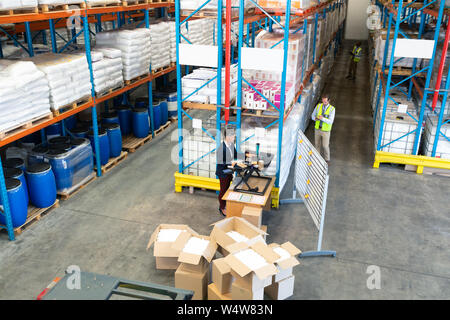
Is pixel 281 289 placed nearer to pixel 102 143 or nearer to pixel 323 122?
pixel 323 122

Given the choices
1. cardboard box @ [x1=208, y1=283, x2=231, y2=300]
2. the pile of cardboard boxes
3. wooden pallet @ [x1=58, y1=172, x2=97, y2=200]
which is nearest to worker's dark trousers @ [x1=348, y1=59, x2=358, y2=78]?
wooden pallet @ [x1=58, y1=172, x2=97, y2=200]

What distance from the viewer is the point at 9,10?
251 inches

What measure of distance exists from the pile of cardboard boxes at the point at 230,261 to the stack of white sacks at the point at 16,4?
4109 millimetres

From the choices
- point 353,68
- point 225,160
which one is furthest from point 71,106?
point 353,68

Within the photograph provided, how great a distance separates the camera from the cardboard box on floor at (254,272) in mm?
4765

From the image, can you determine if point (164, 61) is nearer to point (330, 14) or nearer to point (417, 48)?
point (417, 48)

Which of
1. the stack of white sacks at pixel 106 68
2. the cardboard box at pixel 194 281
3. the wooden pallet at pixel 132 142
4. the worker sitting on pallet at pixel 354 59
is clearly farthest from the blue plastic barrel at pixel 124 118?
the worker sitting on pallet at pixel 354 59

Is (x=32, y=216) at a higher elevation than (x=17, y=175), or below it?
below

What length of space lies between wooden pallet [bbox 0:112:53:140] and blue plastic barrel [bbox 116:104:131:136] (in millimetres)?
3478

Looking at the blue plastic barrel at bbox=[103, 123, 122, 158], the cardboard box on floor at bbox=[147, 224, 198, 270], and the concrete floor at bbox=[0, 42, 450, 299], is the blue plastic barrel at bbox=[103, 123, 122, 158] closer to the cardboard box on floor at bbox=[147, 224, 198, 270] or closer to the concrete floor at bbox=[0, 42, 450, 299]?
the concrete floor at bbox=[0, 42, 450, 299]

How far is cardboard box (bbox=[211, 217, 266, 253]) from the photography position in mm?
5883

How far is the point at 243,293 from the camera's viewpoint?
195 inches

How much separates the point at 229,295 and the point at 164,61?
26.7ft

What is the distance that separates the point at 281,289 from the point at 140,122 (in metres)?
6.79
